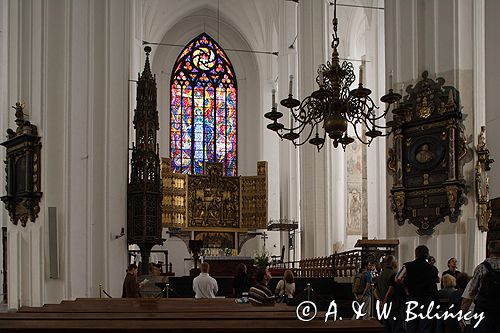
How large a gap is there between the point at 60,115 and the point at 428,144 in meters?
6.99

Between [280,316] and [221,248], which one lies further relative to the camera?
[221,248]

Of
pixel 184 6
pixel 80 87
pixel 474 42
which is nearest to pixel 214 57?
pixel 184 6

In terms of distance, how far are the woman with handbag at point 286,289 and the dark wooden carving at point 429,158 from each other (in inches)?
123

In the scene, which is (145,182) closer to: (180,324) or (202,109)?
(180,324)

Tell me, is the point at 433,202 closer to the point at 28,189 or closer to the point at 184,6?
the point at 28,189

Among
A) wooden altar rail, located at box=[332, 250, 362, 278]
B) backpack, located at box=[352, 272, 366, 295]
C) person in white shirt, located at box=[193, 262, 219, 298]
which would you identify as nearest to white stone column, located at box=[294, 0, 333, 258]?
wooden altar rail, located at box=[332, 250, 362, 278]

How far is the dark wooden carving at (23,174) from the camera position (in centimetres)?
1455

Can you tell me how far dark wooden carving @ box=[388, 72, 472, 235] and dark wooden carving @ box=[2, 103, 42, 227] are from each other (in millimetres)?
6756

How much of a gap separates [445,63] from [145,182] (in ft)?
22.2

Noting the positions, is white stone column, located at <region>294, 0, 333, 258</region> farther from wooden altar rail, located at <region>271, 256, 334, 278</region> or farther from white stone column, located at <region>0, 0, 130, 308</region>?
white stone column, located at <region>0, 0, 130, 308</region>

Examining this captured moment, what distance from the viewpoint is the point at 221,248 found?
2795cm

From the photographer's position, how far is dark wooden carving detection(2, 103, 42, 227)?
14547 millimetres

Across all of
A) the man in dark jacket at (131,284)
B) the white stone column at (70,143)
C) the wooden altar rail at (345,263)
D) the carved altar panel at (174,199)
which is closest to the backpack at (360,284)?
the man in dark jacket at (131,284)

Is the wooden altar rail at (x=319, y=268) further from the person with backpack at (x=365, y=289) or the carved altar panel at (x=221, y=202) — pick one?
the carved altar panel at (x=221, y=202)
